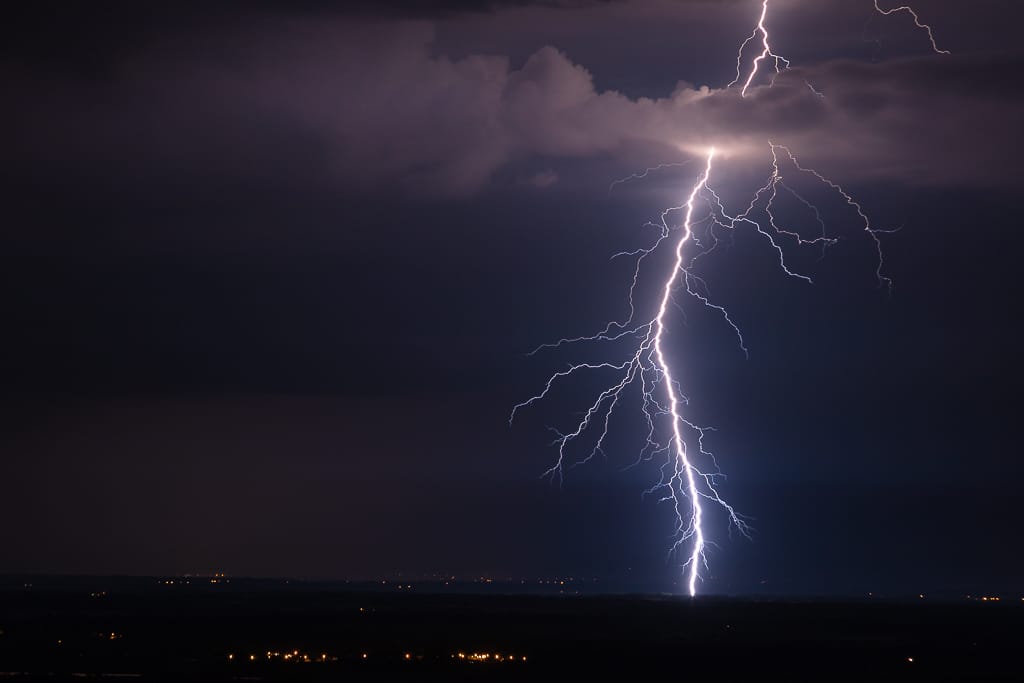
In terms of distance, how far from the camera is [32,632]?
7250 centimetres

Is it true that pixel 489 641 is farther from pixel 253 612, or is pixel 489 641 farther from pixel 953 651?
pixel 253 612

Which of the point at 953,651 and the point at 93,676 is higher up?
the point at 953,651

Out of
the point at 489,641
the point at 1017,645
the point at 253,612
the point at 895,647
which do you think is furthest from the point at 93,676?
the point at 253,612

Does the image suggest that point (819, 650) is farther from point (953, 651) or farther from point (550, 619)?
point (550, 619)

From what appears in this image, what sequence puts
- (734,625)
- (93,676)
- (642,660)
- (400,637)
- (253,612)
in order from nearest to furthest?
(93,676)
(642,660)
(400,637)
(734,625)
(253,612)

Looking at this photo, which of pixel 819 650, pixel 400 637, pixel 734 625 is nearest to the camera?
pixel 819 650

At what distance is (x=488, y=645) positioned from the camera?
6606 cm

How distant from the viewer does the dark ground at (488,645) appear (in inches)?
2109

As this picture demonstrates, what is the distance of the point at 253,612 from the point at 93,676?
51367 millimetres

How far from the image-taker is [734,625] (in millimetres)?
88375

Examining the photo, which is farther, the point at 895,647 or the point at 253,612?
the point at 253,612

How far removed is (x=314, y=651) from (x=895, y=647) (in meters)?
25.3

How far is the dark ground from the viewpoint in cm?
5356

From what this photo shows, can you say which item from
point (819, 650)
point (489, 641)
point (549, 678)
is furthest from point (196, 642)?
point (819, 650)
